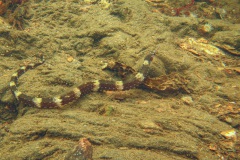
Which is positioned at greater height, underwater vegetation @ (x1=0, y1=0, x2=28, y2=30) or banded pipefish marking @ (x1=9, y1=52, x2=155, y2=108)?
underwater vegetation @ (x1=0, y1=0, x2=28, y2=30)

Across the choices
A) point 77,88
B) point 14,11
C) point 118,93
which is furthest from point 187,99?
point 14,11

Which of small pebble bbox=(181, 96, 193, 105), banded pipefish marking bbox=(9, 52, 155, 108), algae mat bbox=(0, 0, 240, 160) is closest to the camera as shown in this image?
algae mat bbox=(0, 0, 240, 160)

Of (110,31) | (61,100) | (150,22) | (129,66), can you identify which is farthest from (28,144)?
(150,22)

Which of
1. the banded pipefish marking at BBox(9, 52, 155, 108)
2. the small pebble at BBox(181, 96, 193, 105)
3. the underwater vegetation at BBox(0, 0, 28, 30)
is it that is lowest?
the small pebble at BBox(181, 96, 193, 105)

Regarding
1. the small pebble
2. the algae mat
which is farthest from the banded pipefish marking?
the small pebble

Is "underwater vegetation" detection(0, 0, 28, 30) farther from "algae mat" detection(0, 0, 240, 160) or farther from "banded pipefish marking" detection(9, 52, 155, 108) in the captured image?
"banded pipefish marking" detection(9, 52, 155, 108)

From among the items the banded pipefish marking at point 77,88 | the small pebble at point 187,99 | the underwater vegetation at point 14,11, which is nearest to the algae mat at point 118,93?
the small pebble at point 187,99

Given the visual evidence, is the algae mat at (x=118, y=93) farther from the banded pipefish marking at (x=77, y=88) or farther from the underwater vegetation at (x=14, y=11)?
the underwater vegetation at (x=14, y=11)
